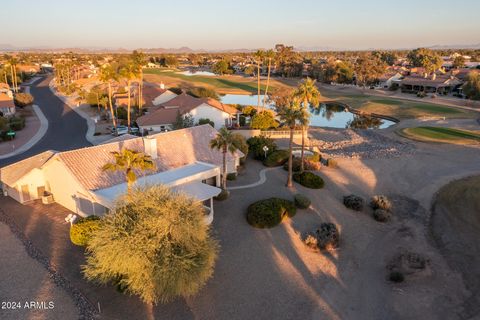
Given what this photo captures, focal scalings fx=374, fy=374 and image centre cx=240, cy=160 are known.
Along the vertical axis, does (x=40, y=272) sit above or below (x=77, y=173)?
below

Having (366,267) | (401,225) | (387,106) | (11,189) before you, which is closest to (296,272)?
(366,267)

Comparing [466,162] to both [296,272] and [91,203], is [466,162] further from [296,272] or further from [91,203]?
[91,203]

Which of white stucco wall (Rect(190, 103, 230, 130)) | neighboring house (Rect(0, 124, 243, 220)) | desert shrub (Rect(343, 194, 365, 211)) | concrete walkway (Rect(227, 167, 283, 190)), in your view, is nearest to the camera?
neighboring house (Rect(0, 124, 243, 220))

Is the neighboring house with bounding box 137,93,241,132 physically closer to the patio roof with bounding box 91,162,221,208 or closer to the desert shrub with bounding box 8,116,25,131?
the desert shrub with bounding box 8,116,25,131

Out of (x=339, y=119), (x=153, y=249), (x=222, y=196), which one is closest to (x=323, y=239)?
(x=222, y=196)

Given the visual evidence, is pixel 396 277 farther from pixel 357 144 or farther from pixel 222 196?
pixel 357 144

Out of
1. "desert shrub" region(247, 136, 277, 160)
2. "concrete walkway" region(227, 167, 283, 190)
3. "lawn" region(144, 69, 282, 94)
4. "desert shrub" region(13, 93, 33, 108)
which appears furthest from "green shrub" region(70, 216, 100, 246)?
"lawn" region(144, 69, 282, 94)
